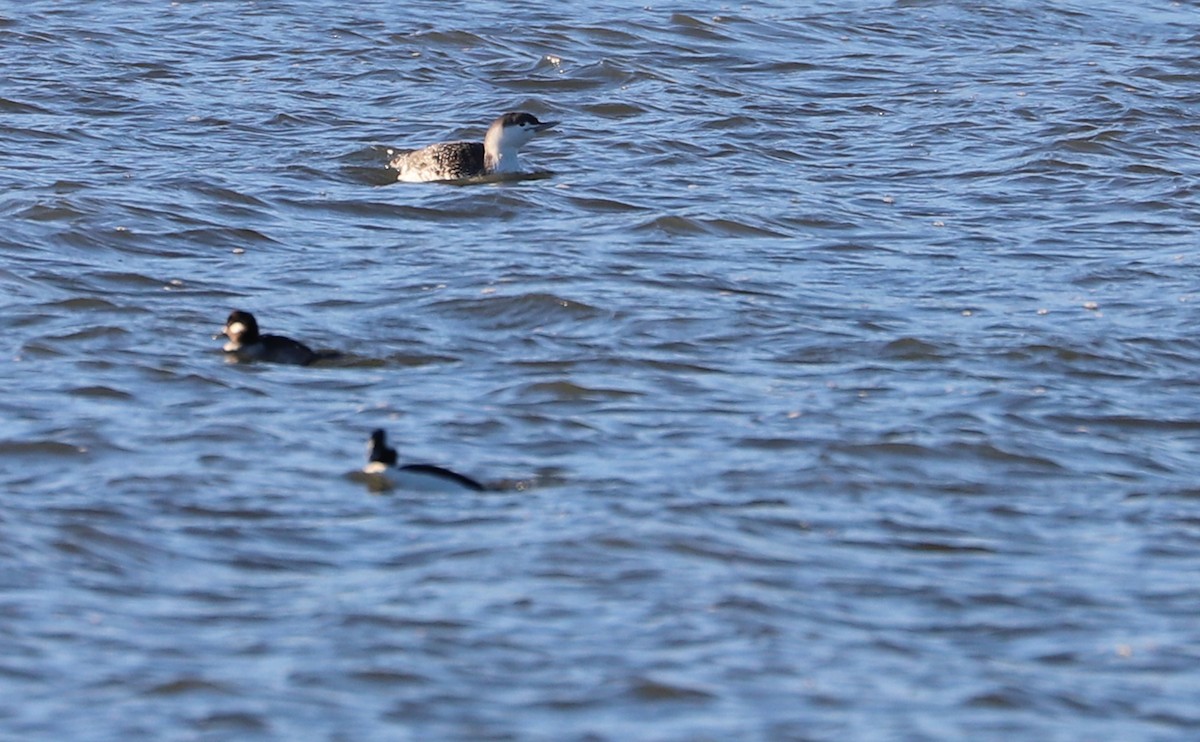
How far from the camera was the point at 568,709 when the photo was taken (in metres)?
7.64

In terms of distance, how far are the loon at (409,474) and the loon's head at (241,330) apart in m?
2.08

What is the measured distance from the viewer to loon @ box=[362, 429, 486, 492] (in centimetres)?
981

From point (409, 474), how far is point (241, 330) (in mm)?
2508

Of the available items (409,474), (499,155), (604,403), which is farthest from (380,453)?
(499,155)

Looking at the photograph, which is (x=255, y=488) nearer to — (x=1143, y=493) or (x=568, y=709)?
(x=568, y=709)

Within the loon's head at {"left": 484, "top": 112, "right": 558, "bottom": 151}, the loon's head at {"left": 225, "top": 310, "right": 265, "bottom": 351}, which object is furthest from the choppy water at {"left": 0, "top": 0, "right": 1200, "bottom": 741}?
the loon's head at {"left": 484, "top": 112, "right": 558, "bottom": 151}

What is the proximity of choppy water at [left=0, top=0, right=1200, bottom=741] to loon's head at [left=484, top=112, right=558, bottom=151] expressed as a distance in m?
0.46

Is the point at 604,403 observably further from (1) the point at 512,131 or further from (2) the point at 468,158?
(1) the point at 512,131

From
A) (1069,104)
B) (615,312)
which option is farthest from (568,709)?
(1069,104)

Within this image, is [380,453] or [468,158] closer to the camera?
[380,453]

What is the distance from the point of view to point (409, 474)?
980cm

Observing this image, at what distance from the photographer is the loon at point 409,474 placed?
32.2ft

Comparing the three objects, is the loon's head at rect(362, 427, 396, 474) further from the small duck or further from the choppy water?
the small duck

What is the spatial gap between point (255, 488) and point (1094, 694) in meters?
4.15
